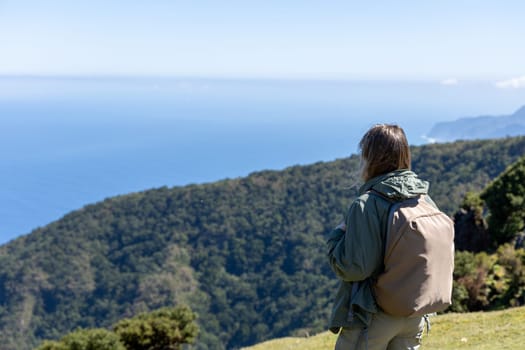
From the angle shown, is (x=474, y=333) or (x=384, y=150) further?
(x=474, y=333)

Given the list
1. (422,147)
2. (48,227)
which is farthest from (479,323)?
(48,227)

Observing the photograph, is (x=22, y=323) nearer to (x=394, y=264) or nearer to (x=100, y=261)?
(x=100, y=261)

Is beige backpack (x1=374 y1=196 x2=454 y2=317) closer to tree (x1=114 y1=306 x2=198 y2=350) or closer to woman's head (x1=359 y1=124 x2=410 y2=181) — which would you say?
woman's head (x1=359 y1=124 x2=410 y2=181)

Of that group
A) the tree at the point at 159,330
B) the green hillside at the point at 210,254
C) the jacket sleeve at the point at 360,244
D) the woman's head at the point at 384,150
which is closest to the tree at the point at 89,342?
the tree at the point at 159,330

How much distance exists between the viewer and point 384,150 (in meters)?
3.34

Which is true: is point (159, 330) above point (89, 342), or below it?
below

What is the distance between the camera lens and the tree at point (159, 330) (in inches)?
736

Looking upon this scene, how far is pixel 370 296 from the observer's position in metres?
3.28

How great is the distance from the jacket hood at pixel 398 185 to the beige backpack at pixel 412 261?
7 centimetres

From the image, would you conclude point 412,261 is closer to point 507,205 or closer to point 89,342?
point 89,342

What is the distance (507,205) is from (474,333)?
23084mm

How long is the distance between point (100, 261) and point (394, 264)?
110432 millimetres

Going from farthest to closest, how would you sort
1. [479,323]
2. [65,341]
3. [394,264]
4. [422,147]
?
1. [422,147]
2. [65,341]
3. [479,323]
4. [394,264]

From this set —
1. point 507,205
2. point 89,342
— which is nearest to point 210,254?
point 507,205
